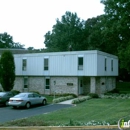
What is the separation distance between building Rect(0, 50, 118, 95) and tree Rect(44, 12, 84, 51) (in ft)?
60.0

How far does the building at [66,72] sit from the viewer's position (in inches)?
1254

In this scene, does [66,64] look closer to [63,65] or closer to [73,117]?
[63,65]

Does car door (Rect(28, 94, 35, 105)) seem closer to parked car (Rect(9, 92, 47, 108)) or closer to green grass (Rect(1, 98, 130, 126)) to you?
parked car (Rect(9, 92, 47, 108))

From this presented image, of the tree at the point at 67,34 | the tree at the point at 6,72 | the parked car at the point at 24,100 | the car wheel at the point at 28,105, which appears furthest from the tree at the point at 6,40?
the car wheel at the point at 28,105

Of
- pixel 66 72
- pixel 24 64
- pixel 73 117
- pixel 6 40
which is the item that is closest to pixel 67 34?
pixel 24 64

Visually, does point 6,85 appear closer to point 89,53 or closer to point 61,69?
point 61,69

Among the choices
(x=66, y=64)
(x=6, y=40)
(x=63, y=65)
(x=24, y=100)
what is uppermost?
(x=6, y=40)

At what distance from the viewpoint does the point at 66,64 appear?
109ft

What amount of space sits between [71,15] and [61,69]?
29.4 meters

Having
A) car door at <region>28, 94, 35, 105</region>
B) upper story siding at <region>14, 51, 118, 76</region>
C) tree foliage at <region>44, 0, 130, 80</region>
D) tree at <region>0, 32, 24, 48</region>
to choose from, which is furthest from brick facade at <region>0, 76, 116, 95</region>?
tree at <region>0, 32, 24, 48</region>

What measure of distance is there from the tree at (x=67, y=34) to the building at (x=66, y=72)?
A: 18.3m

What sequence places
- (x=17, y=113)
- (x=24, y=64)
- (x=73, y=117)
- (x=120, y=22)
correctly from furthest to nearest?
(x=24, y=64), (x=120, y=22), (x=17, y=113), (x=73, y=117)

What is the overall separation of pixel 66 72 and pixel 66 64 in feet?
3.39

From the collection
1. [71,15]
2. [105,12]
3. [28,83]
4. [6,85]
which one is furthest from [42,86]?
[71,15]
